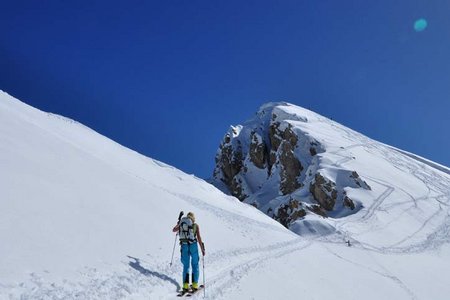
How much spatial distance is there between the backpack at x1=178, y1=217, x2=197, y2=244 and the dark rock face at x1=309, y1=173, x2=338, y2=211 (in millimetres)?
52063

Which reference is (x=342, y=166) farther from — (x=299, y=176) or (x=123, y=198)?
(x=123, y=198)

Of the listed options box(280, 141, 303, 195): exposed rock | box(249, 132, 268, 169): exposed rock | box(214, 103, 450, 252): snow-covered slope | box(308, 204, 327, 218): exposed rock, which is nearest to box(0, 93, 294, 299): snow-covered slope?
box(214, 103, 450, 252): snow-covered slope

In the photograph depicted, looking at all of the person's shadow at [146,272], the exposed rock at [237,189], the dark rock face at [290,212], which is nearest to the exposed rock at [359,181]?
the dark rock face at [290,212]

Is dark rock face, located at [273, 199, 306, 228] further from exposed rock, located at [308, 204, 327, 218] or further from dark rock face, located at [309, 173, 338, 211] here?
dark rock face, located at [309, 173, 338, 211]

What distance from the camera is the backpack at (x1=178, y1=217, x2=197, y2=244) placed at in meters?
12.4

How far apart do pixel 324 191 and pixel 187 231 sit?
5419 cm

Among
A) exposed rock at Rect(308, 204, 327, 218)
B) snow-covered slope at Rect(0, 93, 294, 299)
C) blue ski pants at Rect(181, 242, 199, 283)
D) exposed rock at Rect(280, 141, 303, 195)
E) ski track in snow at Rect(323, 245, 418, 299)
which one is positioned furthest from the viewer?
exposed rock at Rect(280, 141, 303, 195)

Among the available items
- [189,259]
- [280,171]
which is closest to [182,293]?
[189,259]

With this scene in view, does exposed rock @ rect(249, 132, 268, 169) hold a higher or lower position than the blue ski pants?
higher

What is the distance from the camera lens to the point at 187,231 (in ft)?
40.9

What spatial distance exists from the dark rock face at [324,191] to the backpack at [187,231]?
171 feet

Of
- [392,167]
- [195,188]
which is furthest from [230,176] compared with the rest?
Result: [195,188]

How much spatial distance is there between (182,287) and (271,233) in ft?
58.3

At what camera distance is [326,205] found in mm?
62000
